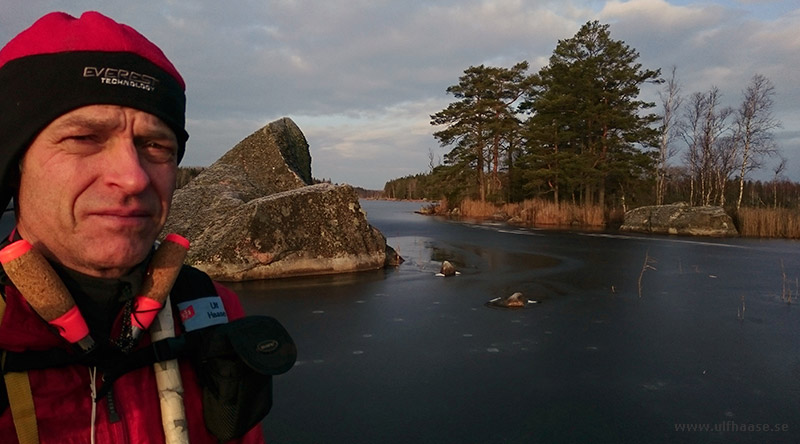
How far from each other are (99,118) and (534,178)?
2861 centimetres

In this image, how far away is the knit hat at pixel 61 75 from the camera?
1.02 metres

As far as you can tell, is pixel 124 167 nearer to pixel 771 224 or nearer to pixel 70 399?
pixel 70 399

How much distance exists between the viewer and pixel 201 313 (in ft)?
4.04

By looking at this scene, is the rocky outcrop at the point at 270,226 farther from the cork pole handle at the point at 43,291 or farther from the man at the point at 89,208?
the cork pole handle at the point at 43,291

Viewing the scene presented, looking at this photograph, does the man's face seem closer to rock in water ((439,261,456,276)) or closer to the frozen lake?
the frozen lake

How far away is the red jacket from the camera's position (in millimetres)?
944

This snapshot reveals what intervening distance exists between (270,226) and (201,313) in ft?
20.7

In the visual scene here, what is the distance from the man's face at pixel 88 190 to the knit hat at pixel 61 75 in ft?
0.09

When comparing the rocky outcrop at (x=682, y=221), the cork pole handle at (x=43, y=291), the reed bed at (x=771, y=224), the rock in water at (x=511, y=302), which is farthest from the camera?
the rocky outcrop at (x=682, y=221)

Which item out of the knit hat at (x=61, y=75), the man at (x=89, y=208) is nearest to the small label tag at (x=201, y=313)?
the man at (x=89, y=208)

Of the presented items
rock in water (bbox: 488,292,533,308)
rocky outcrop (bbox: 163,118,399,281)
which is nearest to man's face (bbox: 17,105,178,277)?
rock in water (bbox: 488,292,533,308)

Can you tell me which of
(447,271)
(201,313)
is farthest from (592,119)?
(201,313)

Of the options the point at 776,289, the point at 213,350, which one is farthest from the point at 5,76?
the point at 776,289

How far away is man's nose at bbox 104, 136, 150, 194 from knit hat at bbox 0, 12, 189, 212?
10cm
